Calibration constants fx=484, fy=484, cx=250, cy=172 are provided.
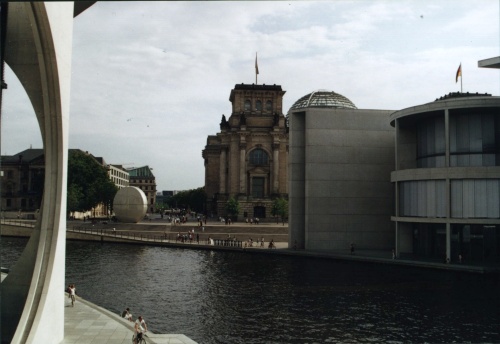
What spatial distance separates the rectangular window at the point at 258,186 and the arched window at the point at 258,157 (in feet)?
11.8

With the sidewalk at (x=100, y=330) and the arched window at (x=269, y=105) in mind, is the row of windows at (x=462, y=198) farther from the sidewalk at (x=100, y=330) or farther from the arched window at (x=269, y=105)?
the arched window at (x=269, y=105)

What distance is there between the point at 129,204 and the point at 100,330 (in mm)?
57256

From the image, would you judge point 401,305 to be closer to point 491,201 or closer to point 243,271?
point 243,271

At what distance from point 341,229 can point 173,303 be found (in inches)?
1176

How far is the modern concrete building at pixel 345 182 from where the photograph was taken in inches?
2136

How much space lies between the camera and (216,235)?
67562mm

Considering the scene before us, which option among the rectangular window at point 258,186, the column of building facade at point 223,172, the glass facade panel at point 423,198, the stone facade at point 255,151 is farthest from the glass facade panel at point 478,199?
the column of building facade at point 223,172

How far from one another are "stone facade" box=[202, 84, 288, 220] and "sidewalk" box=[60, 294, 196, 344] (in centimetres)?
8190

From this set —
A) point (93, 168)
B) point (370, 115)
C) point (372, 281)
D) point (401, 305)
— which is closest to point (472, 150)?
point (370, 115)

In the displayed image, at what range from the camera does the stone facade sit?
107 metres

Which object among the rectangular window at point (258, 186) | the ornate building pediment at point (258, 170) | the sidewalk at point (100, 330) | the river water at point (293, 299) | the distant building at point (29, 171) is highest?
the ornate building pediment at point (258, 170)

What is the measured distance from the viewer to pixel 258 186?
109 m

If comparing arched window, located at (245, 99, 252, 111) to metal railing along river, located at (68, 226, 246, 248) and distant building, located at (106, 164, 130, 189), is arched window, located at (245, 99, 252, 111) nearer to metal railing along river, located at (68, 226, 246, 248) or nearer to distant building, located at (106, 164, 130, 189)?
metal railing along river, located at (68, 226, 246, 248)

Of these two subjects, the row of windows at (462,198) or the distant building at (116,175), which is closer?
the row of windows at (462,198)
